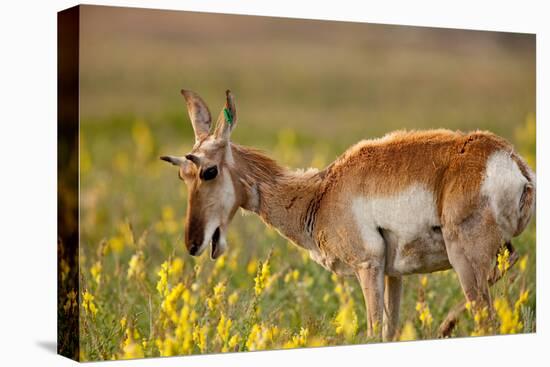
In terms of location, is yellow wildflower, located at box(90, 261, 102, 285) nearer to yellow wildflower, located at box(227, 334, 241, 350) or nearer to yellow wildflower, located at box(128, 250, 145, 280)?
yellow wildflower, located at box(128, 250, 145, 280)

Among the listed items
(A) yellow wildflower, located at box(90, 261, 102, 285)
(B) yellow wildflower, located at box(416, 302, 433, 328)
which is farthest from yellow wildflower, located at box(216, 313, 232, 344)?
(B) yellow wildflower, located at box(416, 302, 433, 328)

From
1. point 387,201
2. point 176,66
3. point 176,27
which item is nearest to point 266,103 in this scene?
point 176,66

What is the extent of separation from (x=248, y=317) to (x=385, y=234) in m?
1.43

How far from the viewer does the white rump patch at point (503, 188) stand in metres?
10.0

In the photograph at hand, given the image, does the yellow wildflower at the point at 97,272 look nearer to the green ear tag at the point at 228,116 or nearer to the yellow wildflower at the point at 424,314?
the green ear tag at the point at 228,116

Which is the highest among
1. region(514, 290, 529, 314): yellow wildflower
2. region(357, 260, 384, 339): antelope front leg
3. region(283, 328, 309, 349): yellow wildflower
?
region(357, 260, 384, 339): antelope front leg

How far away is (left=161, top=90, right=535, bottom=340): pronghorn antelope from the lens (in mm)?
9992

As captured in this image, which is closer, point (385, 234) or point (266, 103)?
point (385, 234)

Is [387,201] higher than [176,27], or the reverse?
[176,27]

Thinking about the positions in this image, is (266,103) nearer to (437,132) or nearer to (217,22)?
(217,22)

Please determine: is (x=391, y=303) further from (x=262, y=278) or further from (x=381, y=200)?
(x=262, y=278)

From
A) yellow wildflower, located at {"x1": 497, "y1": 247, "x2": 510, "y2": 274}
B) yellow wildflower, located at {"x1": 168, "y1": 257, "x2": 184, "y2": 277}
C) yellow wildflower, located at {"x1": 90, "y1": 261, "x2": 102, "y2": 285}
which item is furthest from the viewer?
yellow wildflower, located at {"x1": 90, "y1": 261, "x2": 102, "y2": 285}

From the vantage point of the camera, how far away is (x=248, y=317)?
10.6 metres

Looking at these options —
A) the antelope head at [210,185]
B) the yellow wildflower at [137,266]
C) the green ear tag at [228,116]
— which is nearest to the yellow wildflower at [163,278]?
the antelope head at [210,185]
